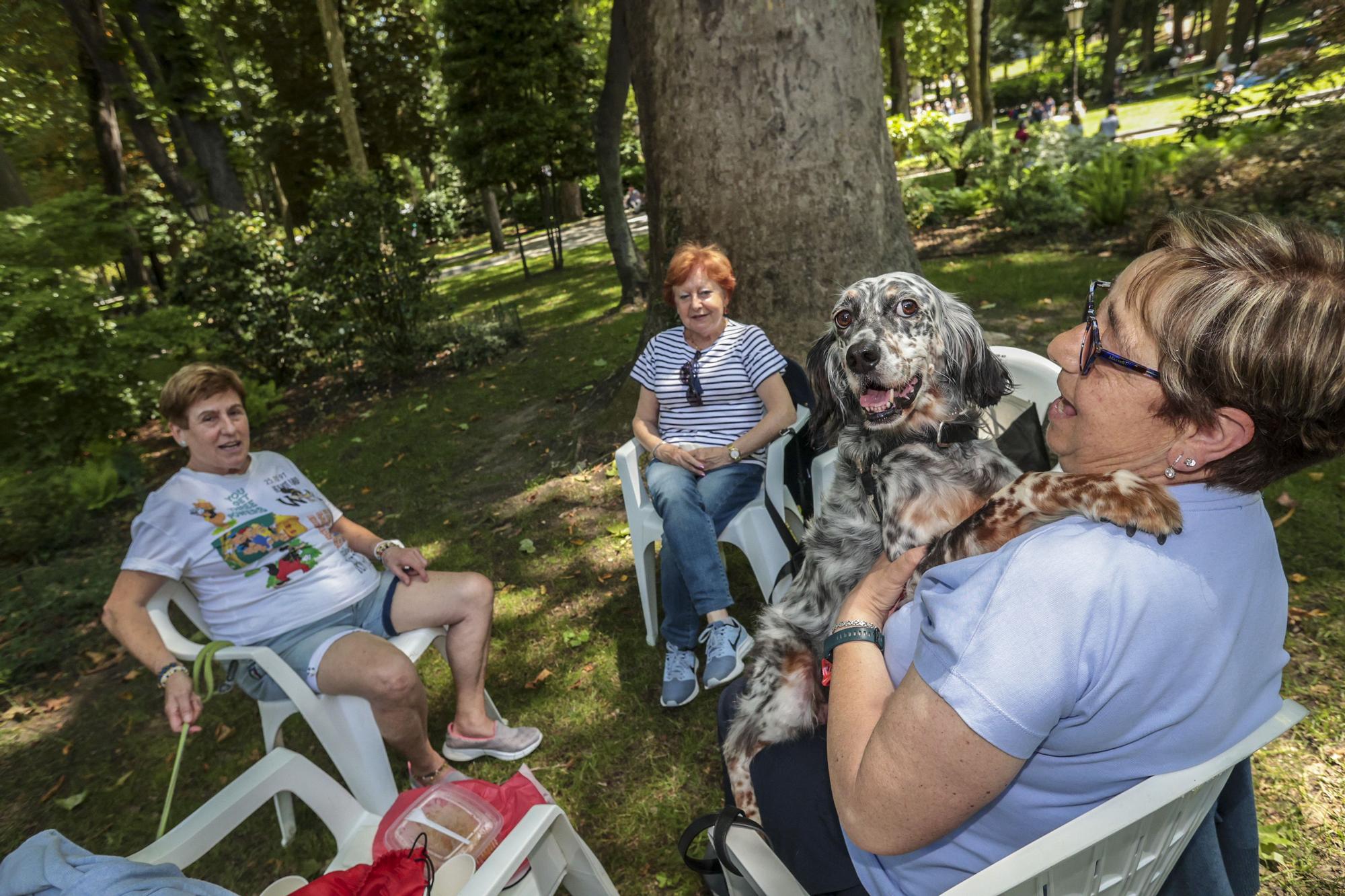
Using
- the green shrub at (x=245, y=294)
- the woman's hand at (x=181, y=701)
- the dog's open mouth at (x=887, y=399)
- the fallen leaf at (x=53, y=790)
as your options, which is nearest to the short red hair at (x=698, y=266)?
the dog's open mouth at (x=887, y=399)

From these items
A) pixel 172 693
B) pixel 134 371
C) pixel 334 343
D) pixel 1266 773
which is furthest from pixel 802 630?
pixel 334 343

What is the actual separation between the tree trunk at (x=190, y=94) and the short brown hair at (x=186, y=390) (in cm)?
964

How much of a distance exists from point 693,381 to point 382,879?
2567 mm

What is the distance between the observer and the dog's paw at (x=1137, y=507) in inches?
46.2

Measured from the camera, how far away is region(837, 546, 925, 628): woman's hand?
1.61m

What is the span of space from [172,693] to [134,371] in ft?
20.9

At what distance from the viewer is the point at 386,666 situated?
8.94 ft

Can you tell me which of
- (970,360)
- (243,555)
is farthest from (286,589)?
(970,360)

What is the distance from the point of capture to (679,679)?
133 inches

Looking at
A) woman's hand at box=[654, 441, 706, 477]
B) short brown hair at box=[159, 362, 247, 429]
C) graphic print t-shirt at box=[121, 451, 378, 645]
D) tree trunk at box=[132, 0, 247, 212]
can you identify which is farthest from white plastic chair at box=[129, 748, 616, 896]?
tree trunk at box=[132, 0, 247, 212]

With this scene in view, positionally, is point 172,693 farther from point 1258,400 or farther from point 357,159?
point 357,159

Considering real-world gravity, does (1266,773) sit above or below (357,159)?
below

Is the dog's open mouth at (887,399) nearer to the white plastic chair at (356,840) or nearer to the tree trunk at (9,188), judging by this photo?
the white plastic chair at (356,840)

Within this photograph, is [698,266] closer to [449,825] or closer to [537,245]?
[449,825]
